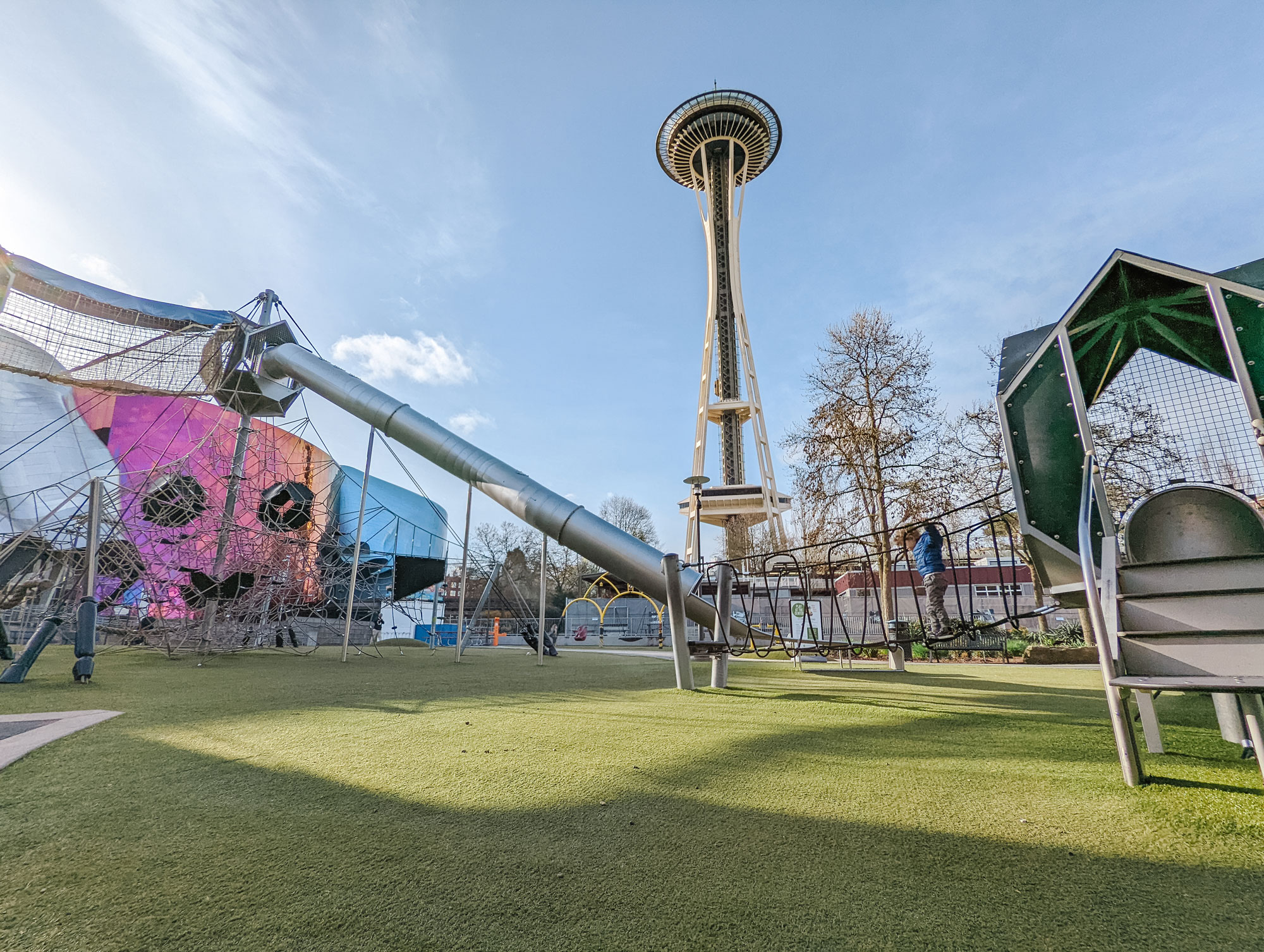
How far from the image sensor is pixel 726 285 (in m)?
44.7

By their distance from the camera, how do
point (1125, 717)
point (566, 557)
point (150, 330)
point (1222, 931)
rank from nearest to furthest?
point (1222, 931), point (1125, 717), point (150, 330), point (566, 557)

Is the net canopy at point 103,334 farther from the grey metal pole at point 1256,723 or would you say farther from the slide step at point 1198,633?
the grey metal pole at point 1256,723

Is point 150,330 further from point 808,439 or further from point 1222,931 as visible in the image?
point 1222,931

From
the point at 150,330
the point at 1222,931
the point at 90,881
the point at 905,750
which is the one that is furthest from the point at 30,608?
the point at 1222,931

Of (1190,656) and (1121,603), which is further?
(1121,603)

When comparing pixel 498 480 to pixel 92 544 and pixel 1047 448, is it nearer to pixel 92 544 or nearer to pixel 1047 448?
pixel 92 544

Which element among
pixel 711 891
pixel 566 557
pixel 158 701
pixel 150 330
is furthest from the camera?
pixel 566 557

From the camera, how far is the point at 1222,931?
1544 mm

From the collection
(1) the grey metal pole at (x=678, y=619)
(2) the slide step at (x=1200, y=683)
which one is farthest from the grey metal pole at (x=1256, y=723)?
(1) the grey metal pole at (x=678, y=619)

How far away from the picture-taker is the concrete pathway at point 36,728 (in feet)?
11.7

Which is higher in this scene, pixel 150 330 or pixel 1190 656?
pixel 150 330

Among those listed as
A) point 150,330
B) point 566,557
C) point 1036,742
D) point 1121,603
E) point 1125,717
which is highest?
point 150,330

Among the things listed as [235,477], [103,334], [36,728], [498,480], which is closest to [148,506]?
[235,477]

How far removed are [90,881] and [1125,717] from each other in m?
4.26
